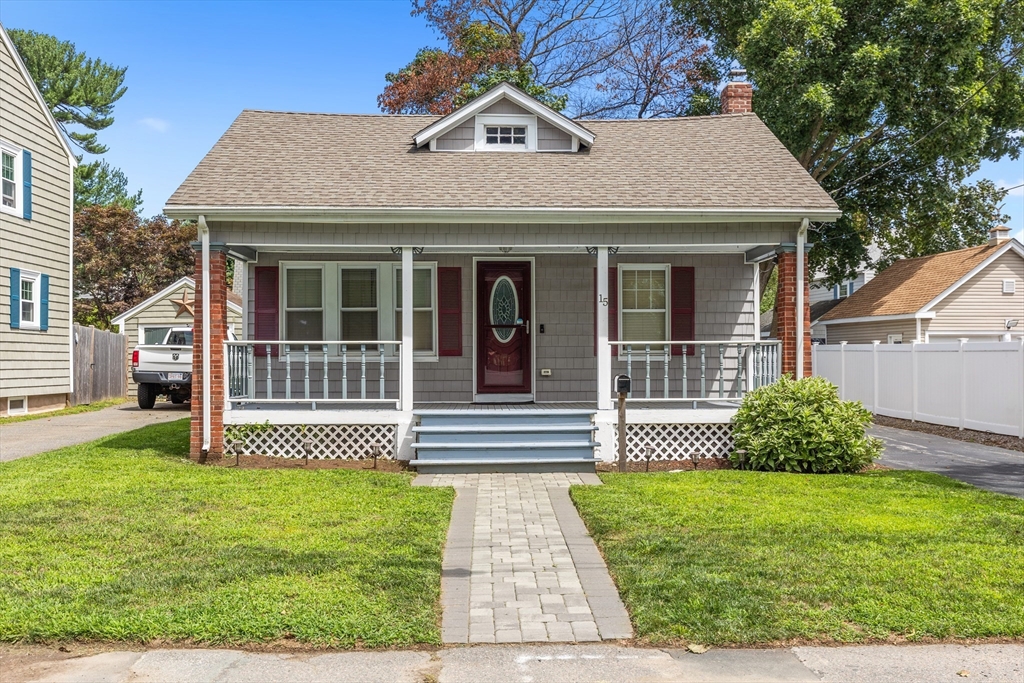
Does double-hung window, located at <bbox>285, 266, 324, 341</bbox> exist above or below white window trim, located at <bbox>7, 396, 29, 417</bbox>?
above

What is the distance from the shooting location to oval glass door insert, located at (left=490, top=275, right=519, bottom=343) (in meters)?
12.9

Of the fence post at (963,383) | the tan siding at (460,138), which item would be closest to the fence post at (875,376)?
the fence post at (963,383)

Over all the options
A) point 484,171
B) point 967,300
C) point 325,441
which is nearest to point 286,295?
point 325,441

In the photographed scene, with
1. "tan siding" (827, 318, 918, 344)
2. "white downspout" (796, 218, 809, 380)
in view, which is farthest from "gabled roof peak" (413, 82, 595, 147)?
"tan siding" (827, 318, 918, 344)

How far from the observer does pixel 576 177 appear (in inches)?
470

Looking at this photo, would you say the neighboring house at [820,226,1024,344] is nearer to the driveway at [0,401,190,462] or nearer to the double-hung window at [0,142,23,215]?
the driveway at [0,401,190,462]

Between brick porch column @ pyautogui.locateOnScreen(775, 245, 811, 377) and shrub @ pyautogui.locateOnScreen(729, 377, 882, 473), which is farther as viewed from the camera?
brick porch column @ pyautogui.locateOnScreen(775, 245, 811, 377)

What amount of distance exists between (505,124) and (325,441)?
18.6ft

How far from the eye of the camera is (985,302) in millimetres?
23469

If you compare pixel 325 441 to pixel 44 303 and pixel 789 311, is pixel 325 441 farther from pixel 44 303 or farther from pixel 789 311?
pixel 44 303

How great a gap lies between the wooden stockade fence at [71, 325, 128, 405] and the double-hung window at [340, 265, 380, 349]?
37.1 ft

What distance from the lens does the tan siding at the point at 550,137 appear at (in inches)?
519

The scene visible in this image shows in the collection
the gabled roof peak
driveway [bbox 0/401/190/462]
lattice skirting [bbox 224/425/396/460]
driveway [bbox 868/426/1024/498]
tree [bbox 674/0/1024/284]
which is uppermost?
tree [bbox 674/0/1024/284]

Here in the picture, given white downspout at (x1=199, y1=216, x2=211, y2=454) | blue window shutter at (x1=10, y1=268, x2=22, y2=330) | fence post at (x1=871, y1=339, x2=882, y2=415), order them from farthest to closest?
fence post at (x1=871, y1=339, x2=882, y2=415) < blue window shutter at (x1=10, y1=268, x2=22, y2=330) < white downspout at (x1=199, y1=216, x2=211, y2=454)
